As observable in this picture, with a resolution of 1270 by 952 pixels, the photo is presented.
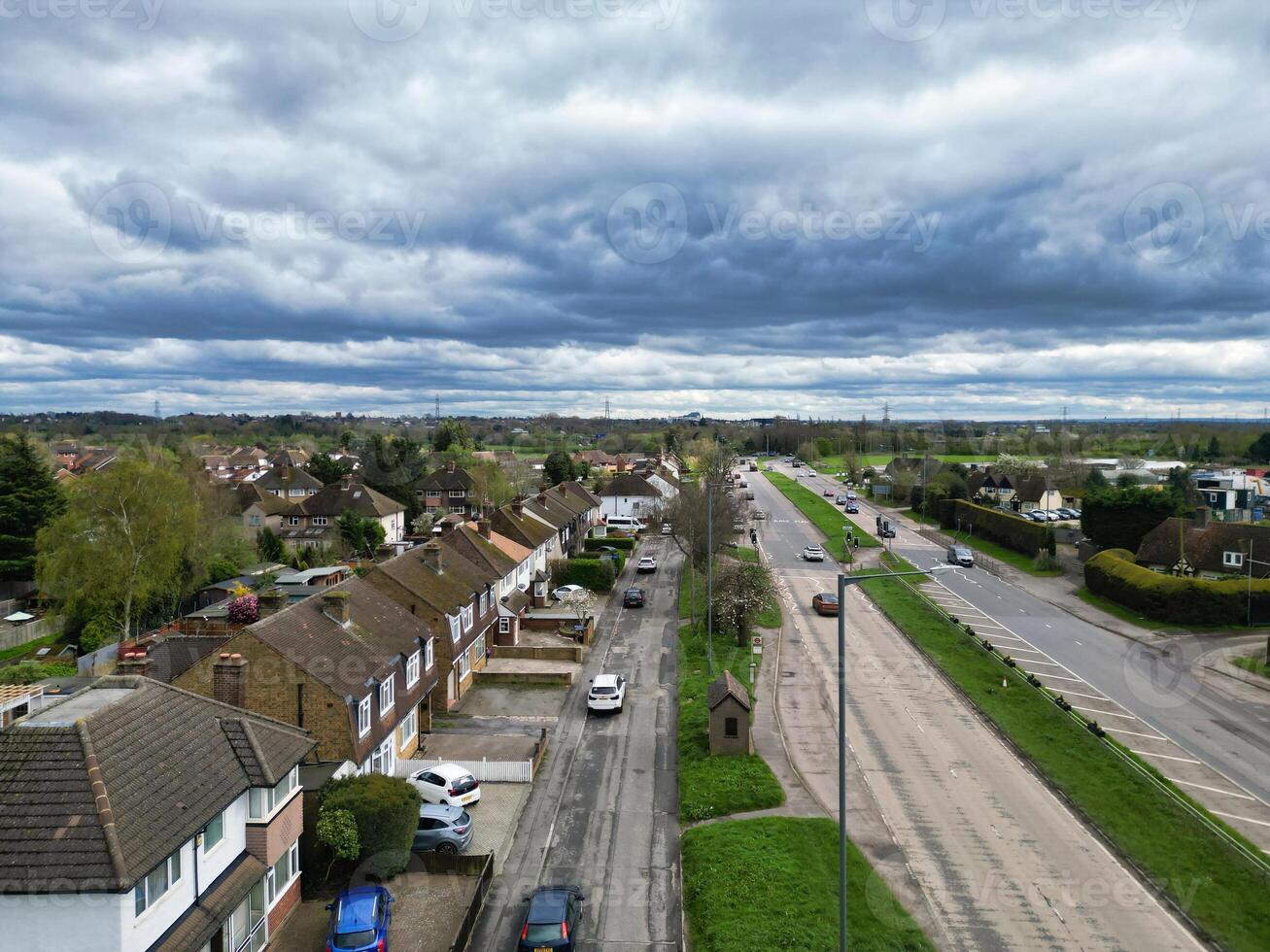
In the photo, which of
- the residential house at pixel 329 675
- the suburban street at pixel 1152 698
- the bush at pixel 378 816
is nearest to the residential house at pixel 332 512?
the residential house at pixel 329 675

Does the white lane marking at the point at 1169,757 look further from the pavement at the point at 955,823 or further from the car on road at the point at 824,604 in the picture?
the car on road at the point at 824,604

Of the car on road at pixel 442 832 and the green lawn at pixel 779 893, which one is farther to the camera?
the car on road at pixel 442 832

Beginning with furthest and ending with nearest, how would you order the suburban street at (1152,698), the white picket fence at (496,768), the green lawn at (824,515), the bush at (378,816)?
the green lawn at (824,515) → the white picket fence at (496,768) → the suburban street at (1152,698) → the bush at (378,816)

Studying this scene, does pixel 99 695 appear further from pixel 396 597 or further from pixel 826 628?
pixel 826 628

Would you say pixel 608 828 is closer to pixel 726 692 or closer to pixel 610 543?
pixel 726 692

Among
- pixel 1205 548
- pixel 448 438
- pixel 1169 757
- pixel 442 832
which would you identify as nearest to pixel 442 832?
pixel 442 832

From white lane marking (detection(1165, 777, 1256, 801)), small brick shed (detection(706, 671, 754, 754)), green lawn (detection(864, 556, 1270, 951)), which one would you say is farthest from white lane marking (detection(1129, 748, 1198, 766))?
small brick shed (detection(706, 671, 754, 754))

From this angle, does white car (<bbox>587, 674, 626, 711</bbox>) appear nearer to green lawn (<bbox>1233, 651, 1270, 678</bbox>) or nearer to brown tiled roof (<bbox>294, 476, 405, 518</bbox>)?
green lawn (<bbox>1233, 651, 1270, 678</bbox>)
